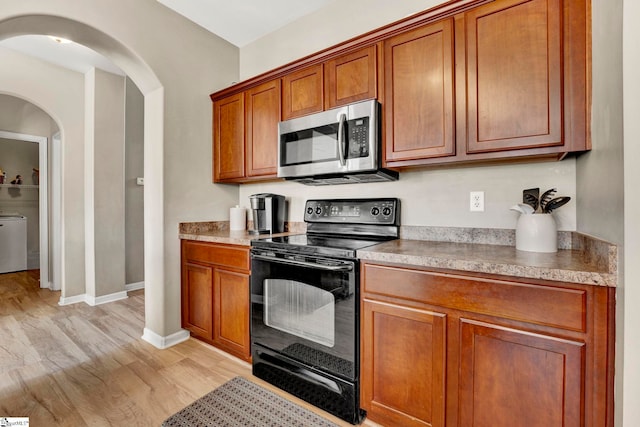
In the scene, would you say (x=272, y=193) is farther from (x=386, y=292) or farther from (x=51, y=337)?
(x=51, y=337)

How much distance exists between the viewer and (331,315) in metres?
1.58

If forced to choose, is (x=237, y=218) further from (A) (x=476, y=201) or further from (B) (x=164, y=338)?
(A) (x=476, y=201)

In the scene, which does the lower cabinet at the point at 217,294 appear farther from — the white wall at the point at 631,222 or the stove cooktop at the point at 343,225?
the white wall at the point at 631,222

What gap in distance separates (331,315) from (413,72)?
1.41 metres

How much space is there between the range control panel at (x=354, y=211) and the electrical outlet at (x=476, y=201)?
44 cm

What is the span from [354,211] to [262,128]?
994 mm

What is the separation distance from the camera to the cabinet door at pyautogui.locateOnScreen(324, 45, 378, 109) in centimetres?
182

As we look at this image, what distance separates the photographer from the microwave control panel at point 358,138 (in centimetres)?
180

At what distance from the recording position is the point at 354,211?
85.2 inches

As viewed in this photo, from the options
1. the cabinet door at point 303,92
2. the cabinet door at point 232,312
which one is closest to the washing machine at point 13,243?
the cabinet door at point 232,312

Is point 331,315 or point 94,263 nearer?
point 331,315

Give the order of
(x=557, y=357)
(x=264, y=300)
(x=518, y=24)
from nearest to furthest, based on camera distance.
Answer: (x=557, y=357)
(x=518, y=24)
(x=264, y=300)

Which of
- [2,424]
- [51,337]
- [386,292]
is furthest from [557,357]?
[51,337]

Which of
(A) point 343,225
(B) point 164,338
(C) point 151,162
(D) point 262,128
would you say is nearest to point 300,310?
(A) point 343,225
